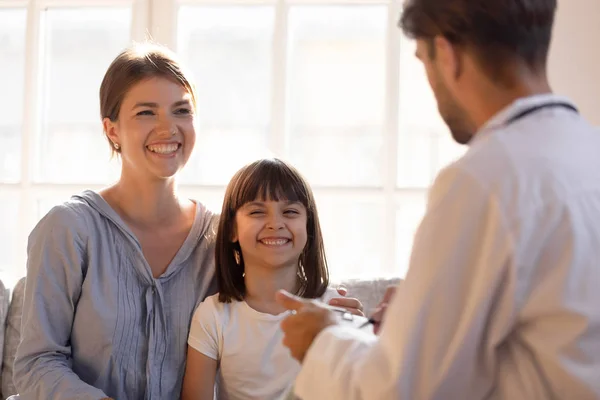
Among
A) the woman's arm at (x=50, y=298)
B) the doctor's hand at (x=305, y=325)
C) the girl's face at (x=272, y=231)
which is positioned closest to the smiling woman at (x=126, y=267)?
the woman's arm at (x=50, y=298)

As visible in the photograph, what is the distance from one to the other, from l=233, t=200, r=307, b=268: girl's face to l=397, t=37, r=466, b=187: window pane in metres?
1.03

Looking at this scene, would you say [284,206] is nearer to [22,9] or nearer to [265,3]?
[265,3]

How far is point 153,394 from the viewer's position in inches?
86.6

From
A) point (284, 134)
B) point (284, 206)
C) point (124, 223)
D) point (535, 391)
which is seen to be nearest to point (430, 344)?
point (535, 391)

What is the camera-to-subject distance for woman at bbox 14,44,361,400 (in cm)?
219

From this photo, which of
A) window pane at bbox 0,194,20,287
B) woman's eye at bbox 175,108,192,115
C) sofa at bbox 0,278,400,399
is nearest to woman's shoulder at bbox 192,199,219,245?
woman's eye at bbox 175,108,192,115

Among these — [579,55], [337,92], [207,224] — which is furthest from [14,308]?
[579,55]

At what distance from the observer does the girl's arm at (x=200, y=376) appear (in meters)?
2.21

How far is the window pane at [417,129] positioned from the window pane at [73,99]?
1.10m

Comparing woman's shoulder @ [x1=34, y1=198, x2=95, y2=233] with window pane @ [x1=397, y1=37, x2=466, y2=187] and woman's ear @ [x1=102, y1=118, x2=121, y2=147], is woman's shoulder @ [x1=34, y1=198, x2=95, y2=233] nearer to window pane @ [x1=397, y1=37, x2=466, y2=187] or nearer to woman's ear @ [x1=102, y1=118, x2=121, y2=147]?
woman's ear @ [x1=102, y1=118, x2=121, y2=147]

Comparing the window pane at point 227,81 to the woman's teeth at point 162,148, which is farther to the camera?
the window pane at point 227,81

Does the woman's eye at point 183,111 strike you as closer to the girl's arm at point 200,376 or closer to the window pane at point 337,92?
the girl's arm at point 200,376

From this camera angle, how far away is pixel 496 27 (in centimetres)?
122

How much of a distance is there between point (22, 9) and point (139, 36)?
19.4 inches
